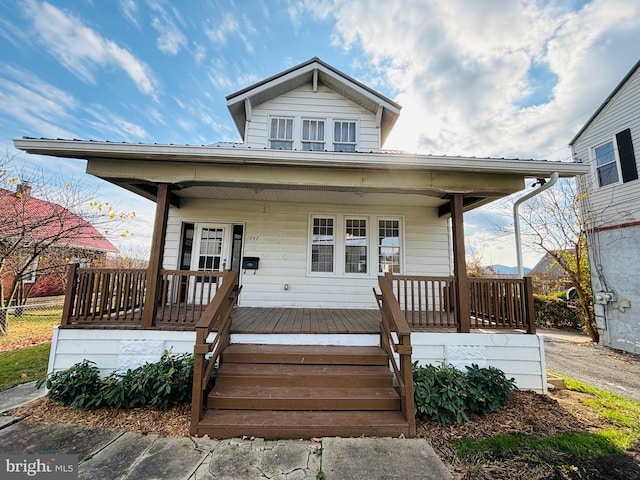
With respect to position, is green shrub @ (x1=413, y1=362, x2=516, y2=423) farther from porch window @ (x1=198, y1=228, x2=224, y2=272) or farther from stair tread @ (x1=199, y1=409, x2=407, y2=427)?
porch window @ (x1=198, y1=228, x2=224, y2=272)

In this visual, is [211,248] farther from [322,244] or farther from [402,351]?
[402,351]

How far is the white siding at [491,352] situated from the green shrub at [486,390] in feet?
0.92

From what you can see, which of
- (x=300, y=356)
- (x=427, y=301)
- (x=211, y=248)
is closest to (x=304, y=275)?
(x=211, y=248)

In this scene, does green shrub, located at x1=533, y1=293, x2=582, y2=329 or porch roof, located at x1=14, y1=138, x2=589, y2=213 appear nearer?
porch roof, located at x1=14, y1=138, x2=589, y2=213

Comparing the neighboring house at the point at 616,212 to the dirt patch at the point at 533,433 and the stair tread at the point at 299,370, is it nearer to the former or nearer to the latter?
the dirt patch at the point at 533,433

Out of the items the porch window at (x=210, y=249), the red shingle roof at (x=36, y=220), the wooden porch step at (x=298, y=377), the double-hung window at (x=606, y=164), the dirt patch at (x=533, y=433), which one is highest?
the double-hung window at (x=606, y=164)

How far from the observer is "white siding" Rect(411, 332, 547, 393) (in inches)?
155

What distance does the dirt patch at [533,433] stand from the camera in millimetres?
2312

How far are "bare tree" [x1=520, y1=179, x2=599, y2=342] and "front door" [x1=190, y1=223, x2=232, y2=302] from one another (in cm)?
1064

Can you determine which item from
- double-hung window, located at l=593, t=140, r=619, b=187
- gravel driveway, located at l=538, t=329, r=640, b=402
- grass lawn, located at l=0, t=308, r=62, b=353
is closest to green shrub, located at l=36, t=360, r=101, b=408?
grass lawn, located at l=0, t=308, r=62, b=353

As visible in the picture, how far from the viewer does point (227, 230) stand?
634 cm

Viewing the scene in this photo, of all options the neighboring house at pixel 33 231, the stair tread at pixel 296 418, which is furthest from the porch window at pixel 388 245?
the neighboring house at pixel 33 231

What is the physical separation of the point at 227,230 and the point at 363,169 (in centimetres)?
383

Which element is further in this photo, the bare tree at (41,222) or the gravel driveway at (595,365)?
the bare tree at (41,222)
